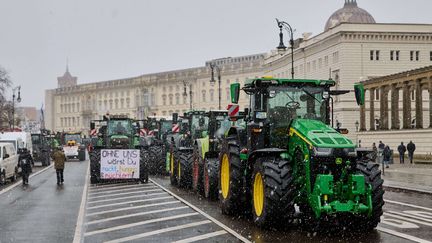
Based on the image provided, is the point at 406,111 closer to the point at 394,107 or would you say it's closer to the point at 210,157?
the point at 394,107

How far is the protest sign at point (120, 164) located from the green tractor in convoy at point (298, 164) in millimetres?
13624

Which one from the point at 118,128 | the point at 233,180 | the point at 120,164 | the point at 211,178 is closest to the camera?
the point at 233,180

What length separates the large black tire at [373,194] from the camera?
13977 mm

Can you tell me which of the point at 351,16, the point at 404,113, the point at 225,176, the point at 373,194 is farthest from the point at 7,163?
the point at 351,16

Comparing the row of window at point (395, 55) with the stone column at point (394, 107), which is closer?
the stone column at point (394, 107)

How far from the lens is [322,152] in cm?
1369

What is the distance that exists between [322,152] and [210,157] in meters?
9.22

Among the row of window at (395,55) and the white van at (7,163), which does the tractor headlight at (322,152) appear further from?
the row of window at (395,55)

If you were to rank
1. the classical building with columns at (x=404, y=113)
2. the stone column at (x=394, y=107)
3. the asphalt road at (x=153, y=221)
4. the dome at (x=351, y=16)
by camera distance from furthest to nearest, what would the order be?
the dome at (x=351, y=16) → the stone column at (x=394, y=107) → the classical building with columns at (x=404, y=113) → the asphalt road at (x=153, y=221)

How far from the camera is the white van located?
32.2 metres

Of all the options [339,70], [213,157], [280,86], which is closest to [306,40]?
[339,70]

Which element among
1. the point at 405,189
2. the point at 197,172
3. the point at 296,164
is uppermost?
the point at 296,164

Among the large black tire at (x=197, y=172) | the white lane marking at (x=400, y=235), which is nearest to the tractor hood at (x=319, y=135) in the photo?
the white lane marking at (x=400, y=235)

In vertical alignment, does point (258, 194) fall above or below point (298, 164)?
below
